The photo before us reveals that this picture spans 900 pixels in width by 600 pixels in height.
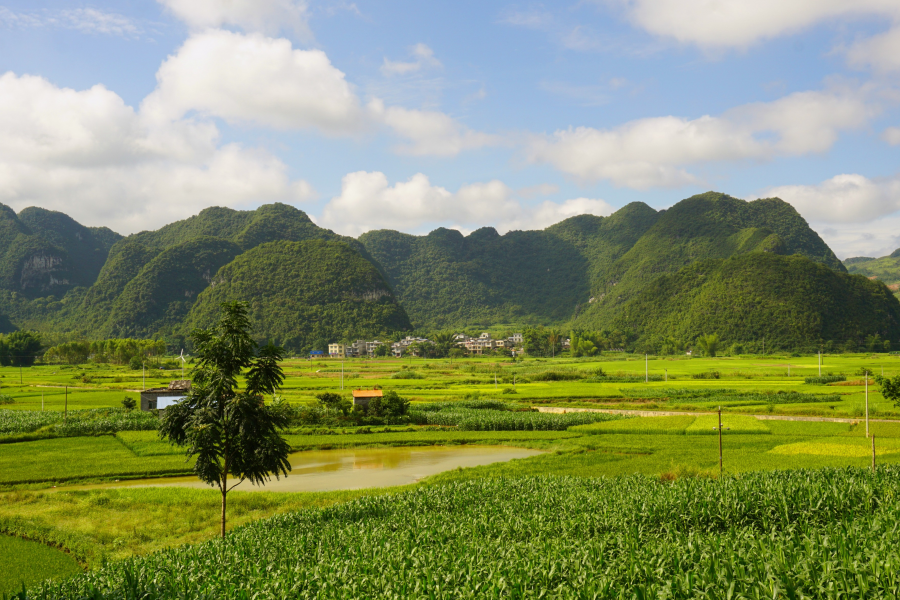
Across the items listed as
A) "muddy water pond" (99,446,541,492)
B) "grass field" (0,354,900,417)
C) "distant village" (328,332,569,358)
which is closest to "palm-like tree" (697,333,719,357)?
"grass field" (0,354,900,417)

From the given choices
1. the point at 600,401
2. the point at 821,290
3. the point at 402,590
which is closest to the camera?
the point at 402,590

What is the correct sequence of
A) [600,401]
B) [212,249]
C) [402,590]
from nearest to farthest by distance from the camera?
[402,590] → [600,401] → [212,249]

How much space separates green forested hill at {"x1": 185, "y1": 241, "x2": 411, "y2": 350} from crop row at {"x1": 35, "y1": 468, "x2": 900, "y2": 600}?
437ft

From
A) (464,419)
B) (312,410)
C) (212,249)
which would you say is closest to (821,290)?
(464,419)

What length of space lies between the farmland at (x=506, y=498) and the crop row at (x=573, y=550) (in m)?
0.06

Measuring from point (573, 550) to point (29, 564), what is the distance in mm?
14796

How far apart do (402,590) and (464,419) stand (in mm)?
33328

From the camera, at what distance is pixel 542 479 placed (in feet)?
64.1

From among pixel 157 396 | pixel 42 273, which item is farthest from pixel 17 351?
pixel 42 273

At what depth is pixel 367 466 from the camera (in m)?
28.7

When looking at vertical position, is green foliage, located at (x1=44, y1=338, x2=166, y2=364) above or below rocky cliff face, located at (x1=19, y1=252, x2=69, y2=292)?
below

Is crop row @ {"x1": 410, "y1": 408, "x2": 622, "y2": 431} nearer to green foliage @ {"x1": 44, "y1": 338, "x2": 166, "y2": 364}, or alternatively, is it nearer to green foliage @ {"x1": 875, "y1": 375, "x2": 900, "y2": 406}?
green foliage @ {"x1": 875, "y1": 375, "x2": 900, "y2": 406}

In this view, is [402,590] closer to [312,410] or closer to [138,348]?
[312,410]

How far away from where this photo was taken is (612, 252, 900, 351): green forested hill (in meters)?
106
